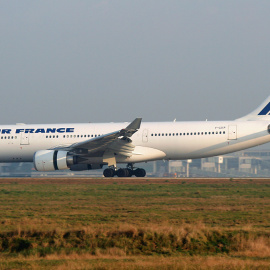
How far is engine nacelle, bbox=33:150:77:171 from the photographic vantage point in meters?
35.5

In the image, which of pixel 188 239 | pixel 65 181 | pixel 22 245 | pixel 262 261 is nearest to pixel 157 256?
pixel 188 239

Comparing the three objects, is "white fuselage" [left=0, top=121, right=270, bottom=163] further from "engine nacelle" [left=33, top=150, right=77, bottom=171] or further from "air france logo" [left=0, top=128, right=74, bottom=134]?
"engine nacelle" [left=33, top=150, right=77, bottom=171]

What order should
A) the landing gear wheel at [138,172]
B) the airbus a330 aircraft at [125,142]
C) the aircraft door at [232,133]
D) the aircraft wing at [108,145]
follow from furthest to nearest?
the landing gear wheel at [138,172] → the aircraft door at [232,133] → the airbus a330 aircraft at [125,142] → the aircraft wing at [108,145]

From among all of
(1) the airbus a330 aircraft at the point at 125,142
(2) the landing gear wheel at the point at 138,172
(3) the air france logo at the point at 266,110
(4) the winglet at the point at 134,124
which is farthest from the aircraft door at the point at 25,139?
(3) the air france logo at the point at 266,110

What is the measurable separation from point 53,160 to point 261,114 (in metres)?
14.9

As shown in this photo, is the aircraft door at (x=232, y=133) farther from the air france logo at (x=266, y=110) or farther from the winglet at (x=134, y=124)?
the winglet at (x=134, y=124)

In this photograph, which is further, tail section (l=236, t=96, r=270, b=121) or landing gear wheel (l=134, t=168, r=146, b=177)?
landing gear wheel (l=134, t=168, r=146, b=177)

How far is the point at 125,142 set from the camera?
36.2 meters

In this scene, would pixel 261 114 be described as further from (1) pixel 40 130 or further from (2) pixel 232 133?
(1) pixel 40 130

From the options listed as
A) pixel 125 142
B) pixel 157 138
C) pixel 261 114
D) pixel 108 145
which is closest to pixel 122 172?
pixel 125 142

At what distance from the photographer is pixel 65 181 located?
35000mm

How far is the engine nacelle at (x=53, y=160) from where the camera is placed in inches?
1398

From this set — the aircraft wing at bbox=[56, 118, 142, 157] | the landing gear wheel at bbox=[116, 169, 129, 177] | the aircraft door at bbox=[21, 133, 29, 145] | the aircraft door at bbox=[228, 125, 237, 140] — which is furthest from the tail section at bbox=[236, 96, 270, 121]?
the aircraft door at bbox=[21, 133, 29, 145]

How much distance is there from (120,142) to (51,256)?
24.1 m
